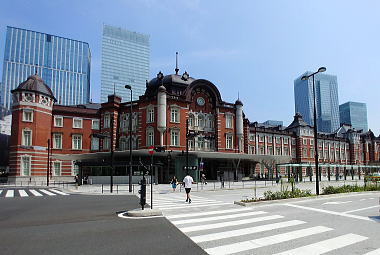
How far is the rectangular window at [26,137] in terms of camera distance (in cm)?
3932

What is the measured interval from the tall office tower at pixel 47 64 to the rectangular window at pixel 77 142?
130 metres

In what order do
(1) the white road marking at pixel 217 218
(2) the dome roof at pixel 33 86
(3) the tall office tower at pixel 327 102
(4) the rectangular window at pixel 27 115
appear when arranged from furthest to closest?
1. (3) the tall office tower at pixel 327 102
2. (2) the dome roof at pixel 33 86
3. (4) the rectangular window at pixel 27 115
4. (1) the white road marking at pixel 217 218

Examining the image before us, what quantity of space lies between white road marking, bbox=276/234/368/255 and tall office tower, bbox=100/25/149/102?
6024 inches

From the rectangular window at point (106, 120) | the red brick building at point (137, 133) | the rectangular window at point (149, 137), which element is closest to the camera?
the red brick building at point (137, 133)

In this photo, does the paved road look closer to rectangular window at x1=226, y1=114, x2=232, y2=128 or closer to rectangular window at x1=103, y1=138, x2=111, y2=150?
rectangular window at x1=103, y1=138, x2=111, y2=150

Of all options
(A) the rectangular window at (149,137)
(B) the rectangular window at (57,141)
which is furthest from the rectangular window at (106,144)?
(A) the rectangular window at (149,137)

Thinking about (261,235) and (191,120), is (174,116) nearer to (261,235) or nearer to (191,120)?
(191,120)

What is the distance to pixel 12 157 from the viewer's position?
127ft

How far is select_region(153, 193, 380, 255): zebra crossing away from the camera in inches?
239

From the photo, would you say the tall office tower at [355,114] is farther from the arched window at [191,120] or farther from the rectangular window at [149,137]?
the rectangular window at [149,137]

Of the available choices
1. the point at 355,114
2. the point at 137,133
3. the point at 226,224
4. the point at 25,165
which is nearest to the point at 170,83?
the point at 137,133

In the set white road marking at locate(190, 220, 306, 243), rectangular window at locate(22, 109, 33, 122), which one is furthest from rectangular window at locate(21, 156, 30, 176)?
white road marking at locate(190, 220, 306, 243)

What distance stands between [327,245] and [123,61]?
17326 centimetres

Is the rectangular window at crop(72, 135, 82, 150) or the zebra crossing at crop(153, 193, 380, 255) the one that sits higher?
the rectangular window at crop(72, 135, 82, 150)
